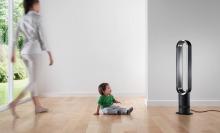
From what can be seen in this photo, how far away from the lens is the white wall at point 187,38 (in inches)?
212

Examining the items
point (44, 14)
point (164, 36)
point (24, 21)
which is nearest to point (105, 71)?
point (44, 14)

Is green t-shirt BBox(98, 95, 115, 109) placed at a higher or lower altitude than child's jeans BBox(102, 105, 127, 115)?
higher

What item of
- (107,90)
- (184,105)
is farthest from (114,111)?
(184,105)

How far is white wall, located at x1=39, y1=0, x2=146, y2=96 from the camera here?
716 cm

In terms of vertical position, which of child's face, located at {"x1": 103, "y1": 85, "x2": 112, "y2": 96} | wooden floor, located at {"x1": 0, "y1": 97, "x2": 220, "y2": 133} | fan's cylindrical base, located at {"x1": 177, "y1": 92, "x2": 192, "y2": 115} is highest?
child's face, located at {"x1": 103, "y1": 85, "x2": 112, "y2": 96}

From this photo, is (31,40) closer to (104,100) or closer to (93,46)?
(104,100)

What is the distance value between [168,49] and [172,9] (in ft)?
1.97

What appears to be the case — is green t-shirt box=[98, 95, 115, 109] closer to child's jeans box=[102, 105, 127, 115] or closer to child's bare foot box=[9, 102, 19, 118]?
child's jeans box=[102, 105, 127, 115]

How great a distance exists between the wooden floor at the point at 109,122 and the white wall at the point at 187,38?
0.85 metres

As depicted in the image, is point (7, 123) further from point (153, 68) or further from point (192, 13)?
point (192, 13)

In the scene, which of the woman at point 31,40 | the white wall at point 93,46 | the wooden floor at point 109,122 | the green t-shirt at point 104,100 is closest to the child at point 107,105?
the green t-shirt at point 104,100

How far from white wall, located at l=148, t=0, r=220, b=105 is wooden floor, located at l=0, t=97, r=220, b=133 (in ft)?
2.78

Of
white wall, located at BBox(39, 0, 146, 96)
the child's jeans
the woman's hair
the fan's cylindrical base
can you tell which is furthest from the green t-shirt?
white wall, located at BBox(39, 0, 146, 96)

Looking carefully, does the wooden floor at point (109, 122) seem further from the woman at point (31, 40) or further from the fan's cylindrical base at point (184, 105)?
the woman at point (31, 40)
